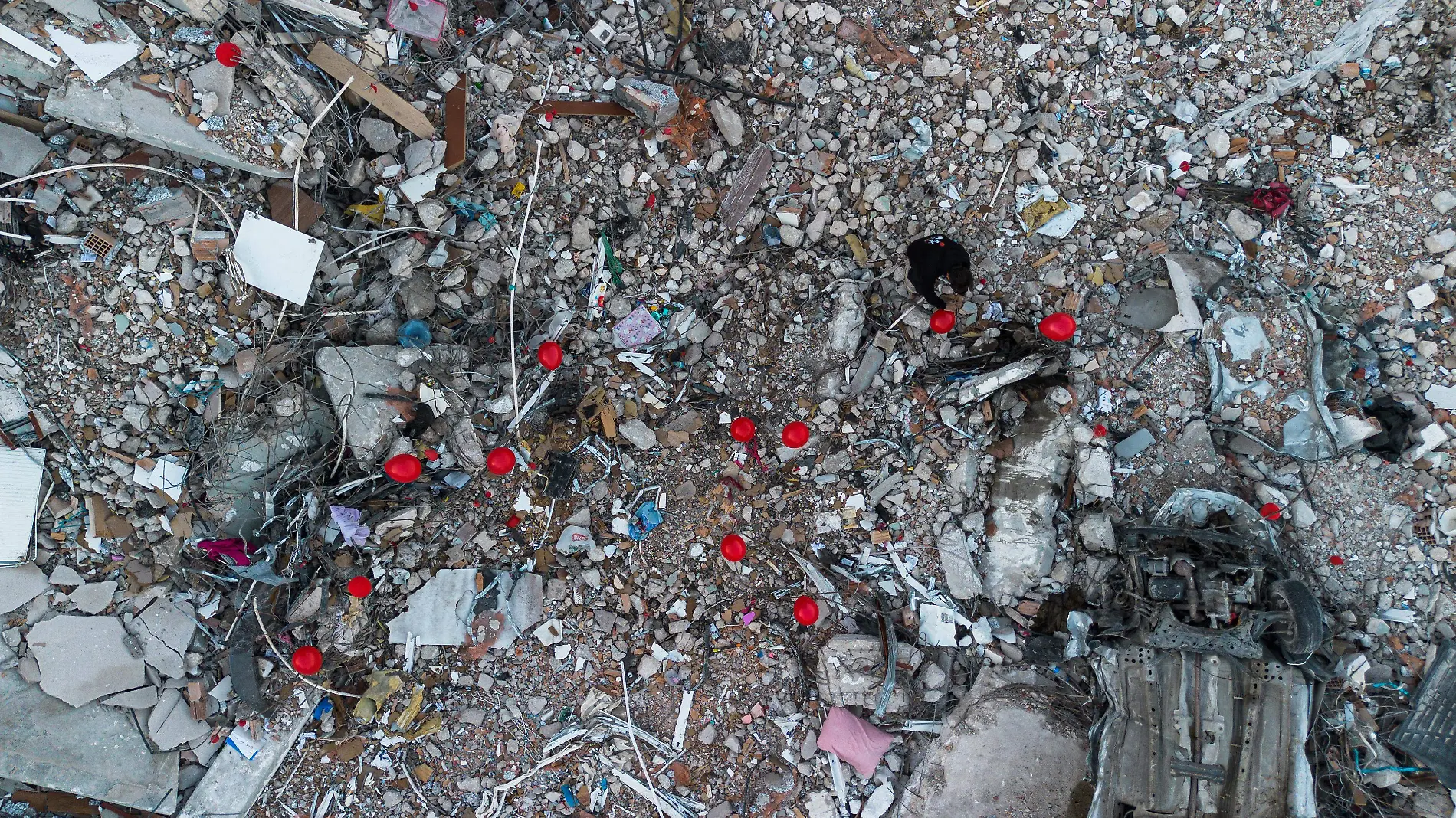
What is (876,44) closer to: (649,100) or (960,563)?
(649,100)

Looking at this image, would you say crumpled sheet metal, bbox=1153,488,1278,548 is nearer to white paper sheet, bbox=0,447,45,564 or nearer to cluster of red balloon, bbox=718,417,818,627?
cluster of red balloon, bbox=718,417,818,627

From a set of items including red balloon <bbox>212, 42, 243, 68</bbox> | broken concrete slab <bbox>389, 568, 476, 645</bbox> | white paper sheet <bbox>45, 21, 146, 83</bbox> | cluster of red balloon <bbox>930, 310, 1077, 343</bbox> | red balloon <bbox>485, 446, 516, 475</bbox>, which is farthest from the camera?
broken concrete slab <bbox>389, 568, 476, 645</bbox>

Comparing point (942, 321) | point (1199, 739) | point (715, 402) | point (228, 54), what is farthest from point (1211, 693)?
point (228, 54)

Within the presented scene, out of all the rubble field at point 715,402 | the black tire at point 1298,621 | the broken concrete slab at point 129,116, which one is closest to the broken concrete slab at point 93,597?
the rubble field at point 715,402

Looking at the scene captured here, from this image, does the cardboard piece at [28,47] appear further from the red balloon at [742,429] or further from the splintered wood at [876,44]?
the splintered wood at [876,44]

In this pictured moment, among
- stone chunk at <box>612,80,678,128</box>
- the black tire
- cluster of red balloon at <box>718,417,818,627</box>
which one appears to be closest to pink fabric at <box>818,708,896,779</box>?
cluster of red balloon at <box>718,417,818,627</box>

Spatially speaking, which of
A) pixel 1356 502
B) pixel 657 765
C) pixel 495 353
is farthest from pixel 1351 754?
pixel 495 353

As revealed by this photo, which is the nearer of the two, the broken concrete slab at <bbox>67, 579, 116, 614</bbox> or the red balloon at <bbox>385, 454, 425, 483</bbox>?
the red balloon at <bbox>385, 454, 425, 483</bbox>

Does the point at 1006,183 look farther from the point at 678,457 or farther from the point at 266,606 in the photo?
the point at 266,606
